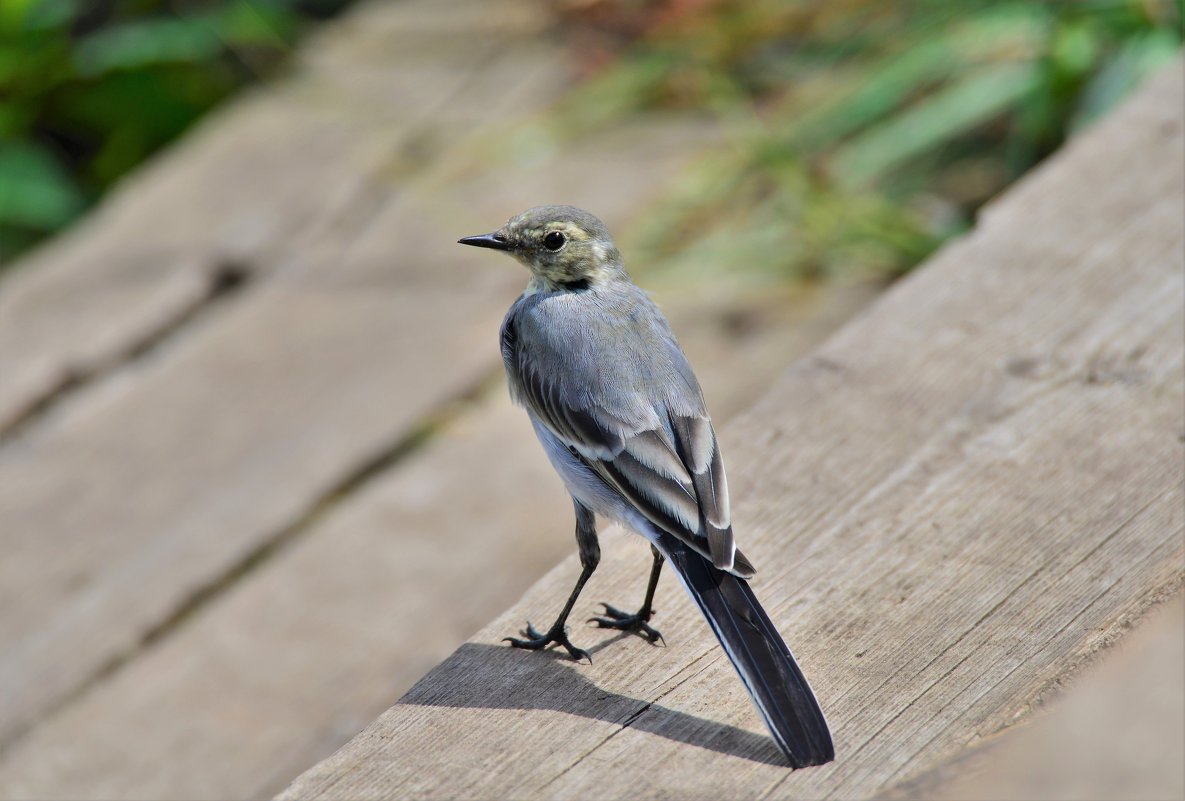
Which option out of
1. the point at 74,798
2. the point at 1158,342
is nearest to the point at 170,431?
the point at 74,798

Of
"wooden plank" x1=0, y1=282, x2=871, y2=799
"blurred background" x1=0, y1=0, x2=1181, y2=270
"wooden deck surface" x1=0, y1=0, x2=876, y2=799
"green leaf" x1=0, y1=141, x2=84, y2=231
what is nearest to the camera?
"wooden plank" x1=0, y1=282, x2=871, y2=799

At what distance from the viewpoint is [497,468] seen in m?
4.45

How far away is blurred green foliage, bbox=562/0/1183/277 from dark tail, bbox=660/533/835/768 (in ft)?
9.18

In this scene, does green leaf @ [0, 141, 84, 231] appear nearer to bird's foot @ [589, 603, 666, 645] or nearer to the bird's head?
the bird's head

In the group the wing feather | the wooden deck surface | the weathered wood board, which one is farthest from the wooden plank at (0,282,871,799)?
the wing feather

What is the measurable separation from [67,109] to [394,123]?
207 centimetres

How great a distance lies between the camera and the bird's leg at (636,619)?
246 cm

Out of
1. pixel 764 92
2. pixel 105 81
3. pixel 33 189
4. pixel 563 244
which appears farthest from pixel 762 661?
pixel 105 81

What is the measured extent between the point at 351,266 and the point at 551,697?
3451 mm

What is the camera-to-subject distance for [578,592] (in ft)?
8.46

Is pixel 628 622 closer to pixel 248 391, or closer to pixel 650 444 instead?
pixel 650 444

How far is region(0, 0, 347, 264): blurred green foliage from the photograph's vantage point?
6.91 m

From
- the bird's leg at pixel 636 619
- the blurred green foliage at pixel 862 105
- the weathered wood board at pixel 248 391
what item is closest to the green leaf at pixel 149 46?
the weathered wood board at pixel 248 391

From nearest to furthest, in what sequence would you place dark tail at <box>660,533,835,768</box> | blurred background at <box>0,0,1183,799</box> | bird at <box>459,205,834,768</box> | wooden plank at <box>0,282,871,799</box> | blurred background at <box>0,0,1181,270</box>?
1. dark tail at <box>660,533,835,768</box>
2. bird at <box>459,205,834,768</box>
3. wooden plank at <box>0,282,871,799</box>
4. blurred background at <box>0,0,1183,799</box>
5. blurred background at <box>0,0,1181,270</box>
